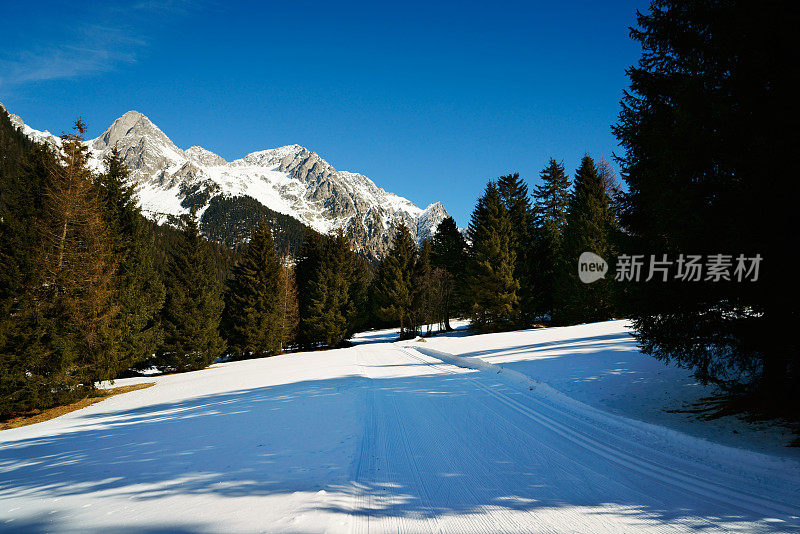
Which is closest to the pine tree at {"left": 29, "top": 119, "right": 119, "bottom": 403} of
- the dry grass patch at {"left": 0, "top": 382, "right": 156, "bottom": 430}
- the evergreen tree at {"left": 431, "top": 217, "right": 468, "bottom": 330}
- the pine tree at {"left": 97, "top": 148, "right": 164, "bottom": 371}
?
the dry grass patch at {"left": 0, "top": 382, "right": 156, "bottom": 430}

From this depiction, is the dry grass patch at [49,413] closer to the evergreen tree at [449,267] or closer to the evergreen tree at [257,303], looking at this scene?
the evergreen tree at [257,303]

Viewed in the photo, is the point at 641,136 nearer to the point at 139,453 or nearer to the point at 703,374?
the point at 703,374

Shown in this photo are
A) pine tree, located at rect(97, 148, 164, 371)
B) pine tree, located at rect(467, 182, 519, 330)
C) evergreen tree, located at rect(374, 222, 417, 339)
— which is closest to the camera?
pine tree, located at rect(97, 148, 164, 371)

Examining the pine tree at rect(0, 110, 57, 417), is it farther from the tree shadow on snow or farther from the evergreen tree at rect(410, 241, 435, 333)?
the evergreen tree at rect(410, 241, 435, 333)

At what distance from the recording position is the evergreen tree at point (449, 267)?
135ft

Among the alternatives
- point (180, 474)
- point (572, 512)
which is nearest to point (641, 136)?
point (572, 512)

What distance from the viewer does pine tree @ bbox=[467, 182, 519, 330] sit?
31391 millimetres

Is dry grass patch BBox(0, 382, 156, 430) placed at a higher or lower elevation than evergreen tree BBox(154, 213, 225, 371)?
lower

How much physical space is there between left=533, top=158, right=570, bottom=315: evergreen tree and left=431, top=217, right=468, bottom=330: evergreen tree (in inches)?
297

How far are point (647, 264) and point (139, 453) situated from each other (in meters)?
9.76

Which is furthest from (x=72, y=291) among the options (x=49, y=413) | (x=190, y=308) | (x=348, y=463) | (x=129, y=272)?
(x=348, y=463)

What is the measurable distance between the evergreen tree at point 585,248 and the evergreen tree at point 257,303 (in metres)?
24.7

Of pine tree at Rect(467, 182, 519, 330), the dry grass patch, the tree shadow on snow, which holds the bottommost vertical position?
the dry grass patch

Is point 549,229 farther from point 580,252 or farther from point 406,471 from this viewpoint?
point 406,471
